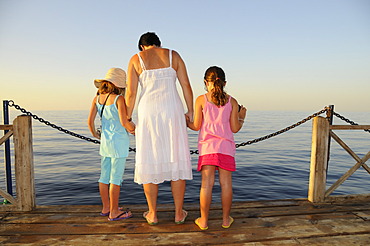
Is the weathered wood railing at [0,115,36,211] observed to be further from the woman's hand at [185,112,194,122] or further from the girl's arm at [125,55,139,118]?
the woman's hand at [185,112,194,122]

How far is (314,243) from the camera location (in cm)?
250

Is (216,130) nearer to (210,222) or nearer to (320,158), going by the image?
(210,222)

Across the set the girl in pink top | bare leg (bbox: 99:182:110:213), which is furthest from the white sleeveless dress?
bare leg (bbox: 99:182:110:213)

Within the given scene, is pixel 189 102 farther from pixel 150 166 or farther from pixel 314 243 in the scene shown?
pixel 314 243

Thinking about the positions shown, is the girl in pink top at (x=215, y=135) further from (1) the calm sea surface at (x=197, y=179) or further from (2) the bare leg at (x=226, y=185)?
(1) the calm sea surface at (x=197, y=179)

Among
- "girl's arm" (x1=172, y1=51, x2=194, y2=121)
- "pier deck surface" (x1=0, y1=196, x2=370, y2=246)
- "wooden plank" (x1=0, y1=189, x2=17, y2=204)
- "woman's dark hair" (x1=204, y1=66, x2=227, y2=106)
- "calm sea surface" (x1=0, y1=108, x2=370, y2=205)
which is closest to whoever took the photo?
"pier deck surface" (x1=0, y1=196, x2=370, y2=246)

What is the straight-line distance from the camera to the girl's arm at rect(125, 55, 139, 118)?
268 centimetres

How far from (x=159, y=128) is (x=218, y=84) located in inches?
31.5

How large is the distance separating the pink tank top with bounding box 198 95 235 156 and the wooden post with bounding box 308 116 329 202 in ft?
5.69

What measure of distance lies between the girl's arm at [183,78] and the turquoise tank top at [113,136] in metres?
0.85

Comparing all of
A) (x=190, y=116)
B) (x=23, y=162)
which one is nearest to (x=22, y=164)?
(x=23, y=162)

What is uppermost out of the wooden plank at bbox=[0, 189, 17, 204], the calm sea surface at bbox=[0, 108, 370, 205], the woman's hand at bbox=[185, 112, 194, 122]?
the woman's hand at bbox=[185, 112, 194, 122]

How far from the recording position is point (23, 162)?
339 cm

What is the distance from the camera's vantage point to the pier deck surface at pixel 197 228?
8.32ft
